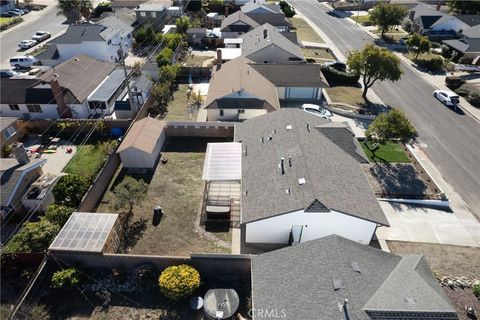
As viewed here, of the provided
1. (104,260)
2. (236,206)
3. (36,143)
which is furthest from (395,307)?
(36,143)

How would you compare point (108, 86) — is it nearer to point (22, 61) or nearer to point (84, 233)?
point (22, 61)

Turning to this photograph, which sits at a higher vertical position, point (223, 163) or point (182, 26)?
point (182, 26)

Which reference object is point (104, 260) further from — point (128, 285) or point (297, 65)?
point (297, 65)

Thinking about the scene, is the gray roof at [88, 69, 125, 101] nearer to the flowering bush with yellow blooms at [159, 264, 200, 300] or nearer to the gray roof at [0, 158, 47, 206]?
the gray roof at [0, 158, 47, 206]

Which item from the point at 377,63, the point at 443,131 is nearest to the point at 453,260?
the point at 443,131

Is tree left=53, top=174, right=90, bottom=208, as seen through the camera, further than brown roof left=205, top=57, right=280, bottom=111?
No

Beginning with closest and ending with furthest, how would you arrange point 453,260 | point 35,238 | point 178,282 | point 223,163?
point 178,282 < point 35,238 < point 453,260 < point 223,163

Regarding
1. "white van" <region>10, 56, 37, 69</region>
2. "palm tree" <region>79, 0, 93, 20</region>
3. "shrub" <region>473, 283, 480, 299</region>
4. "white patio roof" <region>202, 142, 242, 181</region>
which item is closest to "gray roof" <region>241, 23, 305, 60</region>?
"white patio roof" <region>202, 142, 242, 181</region>
